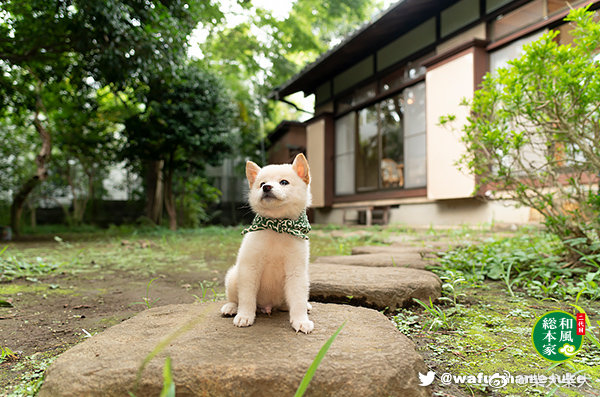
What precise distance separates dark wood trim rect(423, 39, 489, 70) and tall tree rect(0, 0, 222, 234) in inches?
185

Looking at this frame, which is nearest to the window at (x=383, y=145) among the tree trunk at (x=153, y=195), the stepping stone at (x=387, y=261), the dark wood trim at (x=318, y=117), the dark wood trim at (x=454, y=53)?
the dark wood trim at (x=318, y=117)

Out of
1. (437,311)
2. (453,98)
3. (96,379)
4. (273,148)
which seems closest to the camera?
(96,379)

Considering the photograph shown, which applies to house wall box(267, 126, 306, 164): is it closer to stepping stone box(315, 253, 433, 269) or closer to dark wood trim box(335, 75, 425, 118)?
dark wood trim box(335, 75, 425, 118)

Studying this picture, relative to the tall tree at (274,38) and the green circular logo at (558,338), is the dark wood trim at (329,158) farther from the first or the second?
the green circular logo at (558,338)

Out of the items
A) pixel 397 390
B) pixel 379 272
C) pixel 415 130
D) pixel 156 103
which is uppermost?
pixel 156 103

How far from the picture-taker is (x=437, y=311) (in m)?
2.30

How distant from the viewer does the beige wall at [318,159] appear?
1096 cm

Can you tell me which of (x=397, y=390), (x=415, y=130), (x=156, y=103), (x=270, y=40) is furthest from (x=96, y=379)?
(x=270, y=40)

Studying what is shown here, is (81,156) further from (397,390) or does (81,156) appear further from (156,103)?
(397,390)

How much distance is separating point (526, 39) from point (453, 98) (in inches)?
53.0

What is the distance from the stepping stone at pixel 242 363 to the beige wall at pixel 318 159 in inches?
368

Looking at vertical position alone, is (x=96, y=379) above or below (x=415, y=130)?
below

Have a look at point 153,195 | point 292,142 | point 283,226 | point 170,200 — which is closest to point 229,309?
point 283,226

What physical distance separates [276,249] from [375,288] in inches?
34.7
